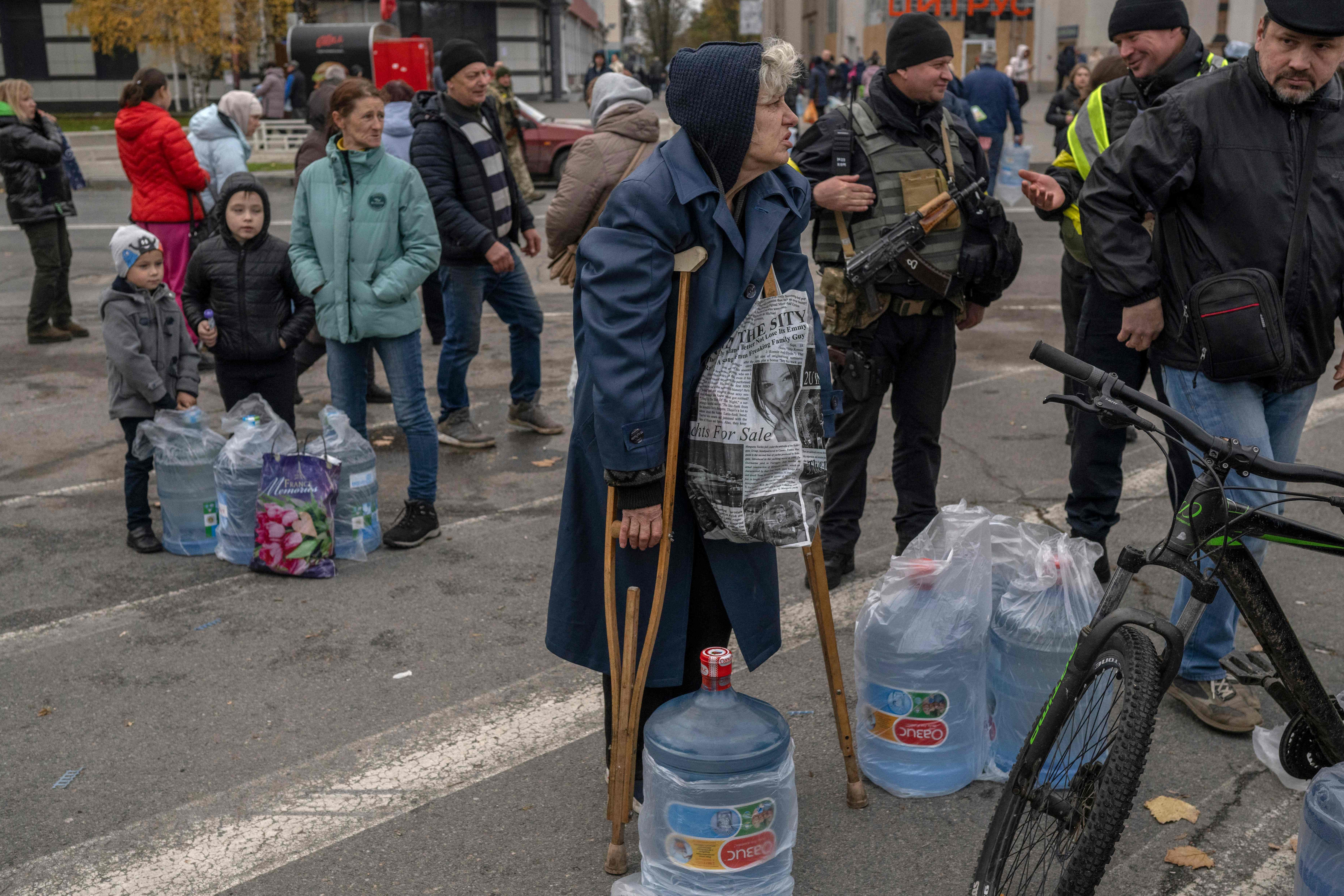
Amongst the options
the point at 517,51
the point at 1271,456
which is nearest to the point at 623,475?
the point at 1271,456

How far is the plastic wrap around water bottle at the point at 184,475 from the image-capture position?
549cm

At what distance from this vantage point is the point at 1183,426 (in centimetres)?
272

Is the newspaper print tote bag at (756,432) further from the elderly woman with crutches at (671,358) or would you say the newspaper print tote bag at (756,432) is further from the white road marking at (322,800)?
the white road marking at (322,800)

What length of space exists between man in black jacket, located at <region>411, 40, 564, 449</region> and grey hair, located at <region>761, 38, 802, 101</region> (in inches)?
150

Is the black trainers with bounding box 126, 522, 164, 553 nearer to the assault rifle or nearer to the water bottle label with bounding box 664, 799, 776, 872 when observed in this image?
the assault rifle

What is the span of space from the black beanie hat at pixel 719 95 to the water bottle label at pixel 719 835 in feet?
5.15

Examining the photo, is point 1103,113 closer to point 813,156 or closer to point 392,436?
point 813,156

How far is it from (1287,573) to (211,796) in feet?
13.7

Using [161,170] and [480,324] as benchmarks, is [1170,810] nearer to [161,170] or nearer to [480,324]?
[480,324]

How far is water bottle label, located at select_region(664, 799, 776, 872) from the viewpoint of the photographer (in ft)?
9.62

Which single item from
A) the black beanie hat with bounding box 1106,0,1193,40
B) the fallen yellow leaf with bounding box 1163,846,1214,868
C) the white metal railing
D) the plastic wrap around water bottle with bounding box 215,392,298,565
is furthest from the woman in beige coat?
the white metal railing

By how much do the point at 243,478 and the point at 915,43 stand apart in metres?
3.33

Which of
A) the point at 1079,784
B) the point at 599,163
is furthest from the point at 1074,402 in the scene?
the point at 599,163

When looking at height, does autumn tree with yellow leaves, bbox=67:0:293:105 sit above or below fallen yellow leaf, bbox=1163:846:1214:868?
above
